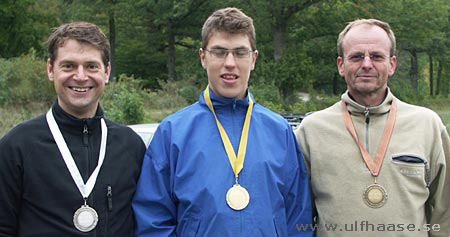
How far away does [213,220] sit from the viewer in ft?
9.84

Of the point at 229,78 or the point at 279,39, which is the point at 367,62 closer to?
the point at 229,78

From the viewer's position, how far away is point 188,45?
3716 cm

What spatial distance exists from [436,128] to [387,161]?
44cm

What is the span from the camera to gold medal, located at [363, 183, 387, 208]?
3150mm

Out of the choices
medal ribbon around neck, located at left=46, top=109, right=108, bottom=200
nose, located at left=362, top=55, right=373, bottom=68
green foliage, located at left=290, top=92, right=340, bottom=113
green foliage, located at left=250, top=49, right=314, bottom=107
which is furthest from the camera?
green foliage, located at left=250, top=49, right=314, bottom=107

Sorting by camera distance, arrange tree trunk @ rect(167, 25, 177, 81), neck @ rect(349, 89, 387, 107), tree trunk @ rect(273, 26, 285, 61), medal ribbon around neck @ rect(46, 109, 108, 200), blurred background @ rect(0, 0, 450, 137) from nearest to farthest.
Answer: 1. medal ribbon around neck @ rect(46, 109, 108, 200)
2. neck @ rect(349, 89, 387, 107)
3. blurred background @ rect(0, 0, 450, 137)
4. tree trunk @ rect(273, 26, 285, 61)
5. tree trunk @ rect(167, 25, 177, 81)

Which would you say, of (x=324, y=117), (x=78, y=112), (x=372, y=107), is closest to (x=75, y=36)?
(x=78, y=112)

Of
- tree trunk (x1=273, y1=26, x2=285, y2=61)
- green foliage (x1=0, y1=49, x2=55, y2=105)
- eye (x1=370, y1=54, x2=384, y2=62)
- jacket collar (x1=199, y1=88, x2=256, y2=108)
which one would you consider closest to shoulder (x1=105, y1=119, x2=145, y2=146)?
jacket collar (x1=199, y1=88, x2=256, y2=108)

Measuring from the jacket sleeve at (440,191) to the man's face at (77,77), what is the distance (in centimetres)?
226

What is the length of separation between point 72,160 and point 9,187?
373mm

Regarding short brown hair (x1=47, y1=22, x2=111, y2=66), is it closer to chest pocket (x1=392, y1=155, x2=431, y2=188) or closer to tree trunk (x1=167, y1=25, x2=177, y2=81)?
chest pocket (x1=392, y1=155, x2=431, y2=188)

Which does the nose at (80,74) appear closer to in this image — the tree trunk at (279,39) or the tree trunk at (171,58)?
the tree trunk at (279,39)

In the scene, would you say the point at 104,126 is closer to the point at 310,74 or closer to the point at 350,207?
the point at 350,207

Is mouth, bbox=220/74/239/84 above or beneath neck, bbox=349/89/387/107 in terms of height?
above
